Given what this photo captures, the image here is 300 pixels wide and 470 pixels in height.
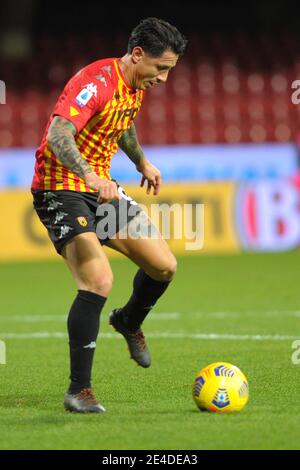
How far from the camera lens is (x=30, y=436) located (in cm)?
468

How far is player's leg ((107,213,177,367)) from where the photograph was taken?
5.74 metres

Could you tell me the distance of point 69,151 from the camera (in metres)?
5.22

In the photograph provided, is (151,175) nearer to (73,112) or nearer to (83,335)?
(73,112)

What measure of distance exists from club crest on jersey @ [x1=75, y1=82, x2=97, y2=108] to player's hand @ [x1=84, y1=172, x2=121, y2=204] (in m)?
0.42

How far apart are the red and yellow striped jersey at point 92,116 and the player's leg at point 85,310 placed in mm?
395

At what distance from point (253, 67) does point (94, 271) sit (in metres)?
15.6

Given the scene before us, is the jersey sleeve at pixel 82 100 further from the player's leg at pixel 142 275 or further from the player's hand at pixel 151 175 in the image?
the player's hand at pixel 151 175

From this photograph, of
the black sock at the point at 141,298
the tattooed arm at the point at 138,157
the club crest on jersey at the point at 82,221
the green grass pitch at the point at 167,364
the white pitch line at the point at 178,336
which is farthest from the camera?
the white pitch line at the point at 178,336

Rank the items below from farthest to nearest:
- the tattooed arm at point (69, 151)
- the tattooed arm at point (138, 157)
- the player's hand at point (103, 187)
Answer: the tattooed arm at point (138, 157) < the tattooed arm at point (69, 151) < the player's hand at point (103, 187)

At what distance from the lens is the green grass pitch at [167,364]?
4652mm

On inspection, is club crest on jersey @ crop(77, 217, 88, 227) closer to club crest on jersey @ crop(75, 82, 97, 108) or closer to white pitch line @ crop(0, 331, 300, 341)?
club crest on jersey @ crop(75, 82, 97, 108)

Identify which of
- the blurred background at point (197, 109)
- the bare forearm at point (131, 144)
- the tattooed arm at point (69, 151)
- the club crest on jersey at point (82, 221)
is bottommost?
the club crest on jersey at point (82, 221)

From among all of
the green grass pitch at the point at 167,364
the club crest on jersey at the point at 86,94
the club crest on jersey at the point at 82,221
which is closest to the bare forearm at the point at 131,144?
the club crest on jersey at the point at 86,94

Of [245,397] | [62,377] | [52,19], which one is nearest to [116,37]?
[52,19]
